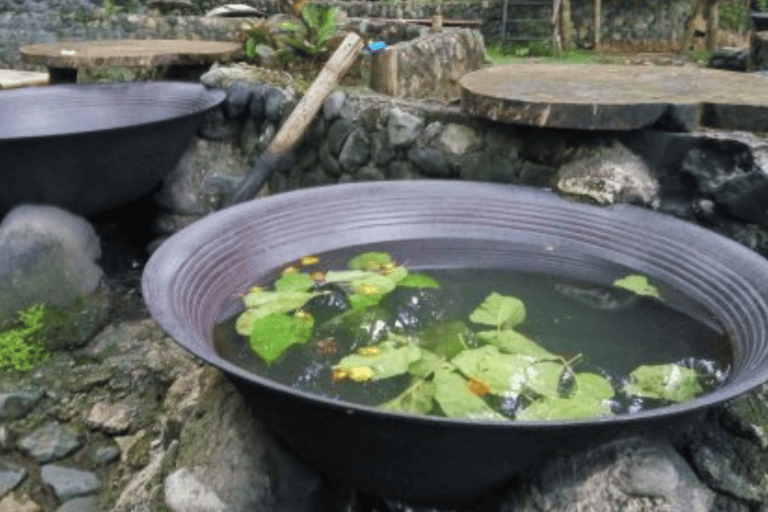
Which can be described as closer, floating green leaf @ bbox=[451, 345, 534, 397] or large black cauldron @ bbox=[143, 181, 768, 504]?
large black cauldron @ bbox=[143, 181, 768, 504]

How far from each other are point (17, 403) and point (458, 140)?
2.20 m

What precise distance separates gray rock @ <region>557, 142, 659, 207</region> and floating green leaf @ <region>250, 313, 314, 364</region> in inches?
46.2

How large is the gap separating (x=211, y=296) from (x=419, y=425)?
973 mm

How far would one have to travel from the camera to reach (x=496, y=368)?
6.89ft

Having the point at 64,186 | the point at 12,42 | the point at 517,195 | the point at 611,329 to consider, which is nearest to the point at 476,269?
the point at 517,195

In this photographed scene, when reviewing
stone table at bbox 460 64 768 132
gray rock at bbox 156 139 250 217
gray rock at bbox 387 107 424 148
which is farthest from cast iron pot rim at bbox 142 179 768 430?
gray rock at bbox 156 139 250 217

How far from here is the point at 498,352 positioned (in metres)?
2.20

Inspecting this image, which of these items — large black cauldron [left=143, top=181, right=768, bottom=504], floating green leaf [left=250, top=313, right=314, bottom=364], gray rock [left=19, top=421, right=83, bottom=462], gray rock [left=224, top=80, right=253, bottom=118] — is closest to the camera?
large black cauldron [left=143, top=181, right=768, bottom=504]

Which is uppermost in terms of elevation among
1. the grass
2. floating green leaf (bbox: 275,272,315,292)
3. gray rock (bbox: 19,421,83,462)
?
floating green leaf (bbox: 275,272,315,292)

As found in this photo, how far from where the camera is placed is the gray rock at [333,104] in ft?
12.1

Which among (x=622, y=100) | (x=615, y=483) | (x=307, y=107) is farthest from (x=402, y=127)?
(x=615, y=483)

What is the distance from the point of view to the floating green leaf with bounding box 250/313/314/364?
2.23 meters

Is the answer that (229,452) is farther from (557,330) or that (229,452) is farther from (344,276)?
(557,330)

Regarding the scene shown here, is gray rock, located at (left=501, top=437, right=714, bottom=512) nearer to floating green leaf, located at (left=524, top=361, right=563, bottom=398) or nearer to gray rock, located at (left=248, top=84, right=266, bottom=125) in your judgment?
floating green leaf, located at (left=524, top=361, right=563, bottom=398)
